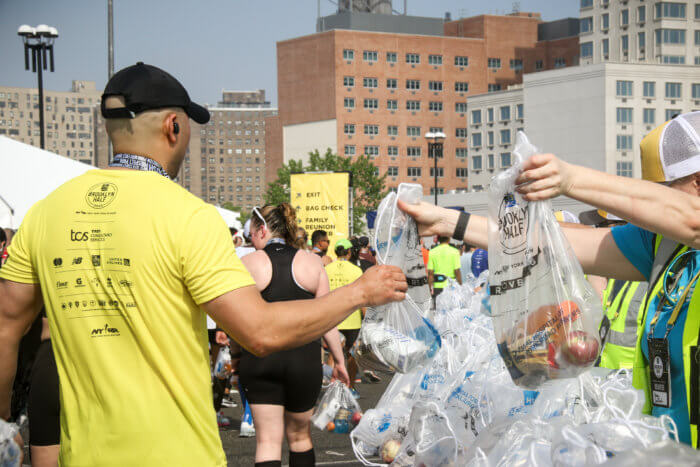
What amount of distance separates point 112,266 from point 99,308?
14 cm

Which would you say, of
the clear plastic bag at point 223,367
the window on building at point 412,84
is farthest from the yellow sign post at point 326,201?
the window on building at point 412,84

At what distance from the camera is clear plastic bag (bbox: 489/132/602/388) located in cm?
242

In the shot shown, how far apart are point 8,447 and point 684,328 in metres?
2.21

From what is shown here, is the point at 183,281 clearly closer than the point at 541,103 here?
Yes

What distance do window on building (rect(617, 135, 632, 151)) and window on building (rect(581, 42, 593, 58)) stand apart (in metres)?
18.2

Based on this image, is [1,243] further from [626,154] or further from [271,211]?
[626,154]

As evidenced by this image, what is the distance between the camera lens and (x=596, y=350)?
242 cm

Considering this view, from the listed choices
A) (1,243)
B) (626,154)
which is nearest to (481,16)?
(626,154)

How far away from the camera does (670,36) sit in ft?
282

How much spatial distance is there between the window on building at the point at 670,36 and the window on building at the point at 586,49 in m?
7.60

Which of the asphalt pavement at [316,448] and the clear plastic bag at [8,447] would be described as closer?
the clear plastic bag at [8,447]

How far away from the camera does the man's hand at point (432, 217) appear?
310cm

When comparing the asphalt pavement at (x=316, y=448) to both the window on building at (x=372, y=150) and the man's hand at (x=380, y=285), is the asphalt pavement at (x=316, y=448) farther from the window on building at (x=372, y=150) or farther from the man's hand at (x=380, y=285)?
the window on building at (x=372, y=150)

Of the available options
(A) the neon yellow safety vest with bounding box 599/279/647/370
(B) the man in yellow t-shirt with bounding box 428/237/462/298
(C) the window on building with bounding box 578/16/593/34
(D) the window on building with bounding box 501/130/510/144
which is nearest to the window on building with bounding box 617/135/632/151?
(D) the window on building with bounding box 501/130/510/144
